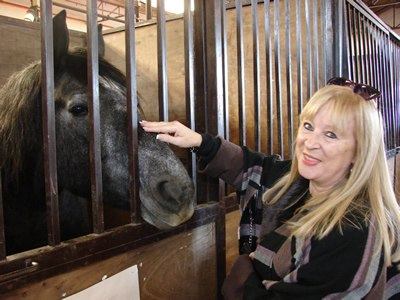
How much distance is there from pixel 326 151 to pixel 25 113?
113cm

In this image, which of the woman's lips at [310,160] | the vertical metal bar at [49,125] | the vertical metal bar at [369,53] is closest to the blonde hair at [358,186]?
the woman's lips at [310,160]

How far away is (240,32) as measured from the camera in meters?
1.53

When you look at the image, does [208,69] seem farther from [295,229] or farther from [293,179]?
[295,229]

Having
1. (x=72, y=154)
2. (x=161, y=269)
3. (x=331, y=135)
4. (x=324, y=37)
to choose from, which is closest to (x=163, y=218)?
(x=161, y=269)

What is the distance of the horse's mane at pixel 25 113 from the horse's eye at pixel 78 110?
0.11 metres

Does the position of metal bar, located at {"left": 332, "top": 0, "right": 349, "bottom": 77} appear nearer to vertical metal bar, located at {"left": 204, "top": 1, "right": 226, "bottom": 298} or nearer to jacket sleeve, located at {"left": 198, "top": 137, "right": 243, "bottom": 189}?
vertical metal bar, located at {"left": 204, "top": 1, "right": 226, "bottom": 298}

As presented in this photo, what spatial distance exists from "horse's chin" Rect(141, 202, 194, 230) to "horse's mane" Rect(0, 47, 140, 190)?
570 millimetres

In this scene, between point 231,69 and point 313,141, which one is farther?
point 231,69

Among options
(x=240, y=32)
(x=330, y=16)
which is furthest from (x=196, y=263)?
(x=330, y=16)

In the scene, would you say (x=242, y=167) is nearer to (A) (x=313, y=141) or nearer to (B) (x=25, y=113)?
(A) (x=313, y=141)

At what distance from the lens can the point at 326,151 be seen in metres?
0.96

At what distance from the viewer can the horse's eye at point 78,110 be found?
1.19 meters

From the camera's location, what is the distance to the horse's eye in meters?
1.19

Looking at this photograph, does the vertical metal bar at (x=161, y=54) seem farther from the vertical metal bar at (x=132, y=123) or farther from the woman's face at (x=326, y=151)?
the woman's face at (x=326, y=151)
